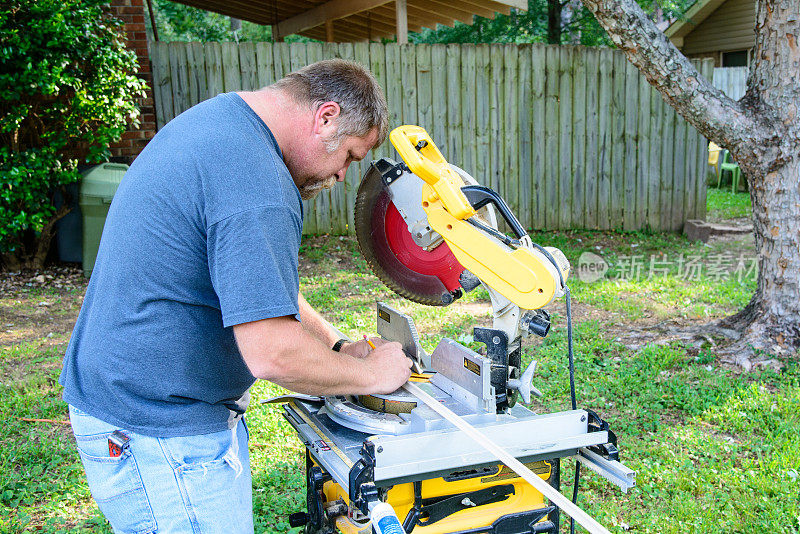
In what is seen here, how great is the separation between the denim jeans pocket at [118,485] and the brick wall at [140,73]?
6494 millimetres

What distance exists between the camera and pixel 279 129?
6.33 feet

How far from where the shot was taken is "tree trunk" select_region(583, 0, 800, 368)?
4789 mm

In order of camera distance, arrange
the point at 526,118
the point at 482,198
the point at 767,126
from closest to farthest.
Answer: the point at 482,198 < the point at 767,126 < the point at 526,118

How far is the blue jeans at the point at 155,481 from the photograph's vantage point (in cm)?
187

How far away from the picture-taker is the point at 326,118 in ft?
6.37

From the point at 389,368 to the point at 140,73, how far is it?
686 cm

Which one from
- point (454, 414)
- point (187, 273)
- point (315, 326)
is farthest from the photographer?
point (315, 326)

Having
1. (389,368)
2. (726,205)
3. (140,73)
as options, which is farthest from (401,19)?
(389,368)

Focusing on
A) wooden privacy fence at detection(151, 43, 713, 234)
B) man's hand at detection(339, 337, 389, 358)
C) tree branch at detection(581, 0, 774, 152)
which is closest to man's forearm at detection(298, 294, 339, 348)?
man's hand at detection(339, 337, 389, 358)

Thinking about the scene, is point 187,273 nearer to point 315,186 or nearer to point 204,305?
point 204,305

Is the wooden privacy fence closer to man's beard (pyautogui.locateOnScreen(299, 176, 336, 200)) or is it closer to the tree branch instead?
the tree branch

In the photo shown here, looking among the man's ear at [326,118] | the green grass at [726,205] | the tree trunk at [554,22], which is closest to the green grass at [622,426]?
the man's ear at [326,118]

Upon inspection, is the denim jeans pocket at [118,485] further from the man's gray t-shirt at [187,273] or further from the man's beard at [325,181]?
the man's beard at [325,181]

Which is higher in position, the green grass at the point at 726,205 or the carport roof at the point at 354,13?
the carport roof at the point at 354,13
